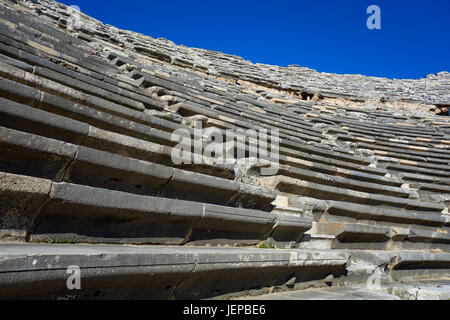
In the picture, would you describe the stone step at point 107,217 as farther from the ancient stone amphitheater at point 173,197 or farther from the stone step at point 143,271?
the stone step at point 143,271

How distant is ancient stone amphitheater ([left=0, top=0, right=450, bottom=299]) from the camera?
1.62m

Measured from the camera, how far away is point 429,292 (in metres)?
2.69

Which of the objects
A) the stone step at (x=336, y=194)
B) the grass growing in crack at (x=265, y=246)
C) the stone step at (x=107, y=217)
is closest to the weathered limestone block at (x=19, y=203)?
the stone step at (x=107, y=217)

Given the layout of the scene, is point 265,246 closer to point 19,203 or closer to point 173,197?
point 173,197

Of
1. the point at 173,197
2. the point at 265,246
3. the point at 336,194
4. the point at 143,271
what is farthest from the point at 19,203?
the point at 336,194

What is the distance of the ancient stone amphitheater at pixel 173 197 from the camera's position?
162cm

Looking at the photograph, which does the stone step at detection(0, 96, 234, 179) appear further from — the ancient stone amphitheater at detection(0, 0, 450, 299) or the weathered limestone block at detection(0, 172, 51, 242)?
the weathered limestone block at detection(0, 172, 51, 242)

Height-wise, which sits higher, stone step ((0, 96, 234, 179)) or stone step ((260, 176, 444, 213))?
stone step ((0, 96, 234, 179))

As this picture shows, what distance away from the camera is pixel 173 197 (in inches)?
96.5

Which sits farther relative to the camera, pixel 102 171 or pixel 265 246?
pixel 265 246

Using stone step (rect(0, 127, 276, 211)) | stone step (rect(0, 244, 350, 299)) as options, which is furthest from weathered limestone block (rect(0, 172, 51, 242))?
stone step (rect(0, 127, 276, 211))

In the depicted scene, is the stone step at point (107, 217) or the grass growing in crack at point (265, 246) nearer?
the stone step at point (107, 217)

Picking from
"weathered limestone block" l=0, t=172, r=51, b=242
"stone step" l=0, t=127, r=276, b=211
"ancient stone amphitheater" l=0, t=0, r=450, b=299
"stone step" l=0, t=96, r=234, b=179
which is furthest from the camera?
"stone step" l=0, t=96, r=234, b=179
